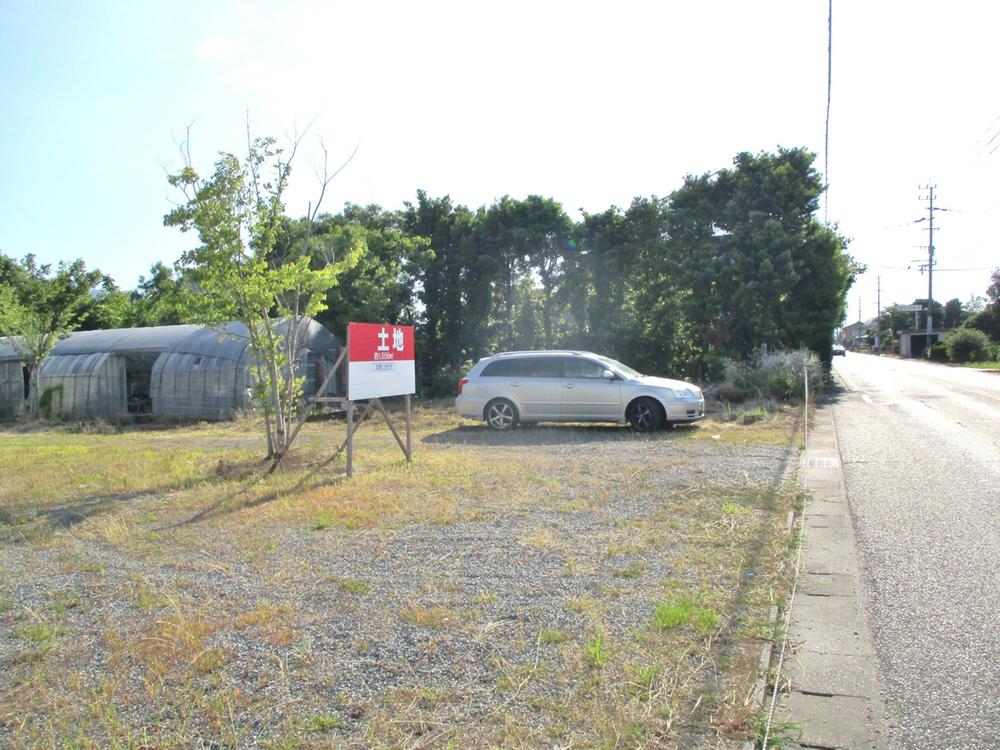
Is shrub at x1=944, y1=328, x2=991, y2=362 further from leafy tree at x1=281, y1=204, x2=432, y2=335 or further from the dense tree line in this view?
leafy tree at x1=281, y1=204, x2=432, y2=335

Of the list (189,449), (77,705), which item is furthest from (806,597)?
(189,449)

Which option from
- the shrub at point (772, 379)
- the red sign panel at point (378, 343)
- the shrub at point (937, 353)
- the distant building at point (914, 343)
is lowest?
the shrub at point (772, 379)

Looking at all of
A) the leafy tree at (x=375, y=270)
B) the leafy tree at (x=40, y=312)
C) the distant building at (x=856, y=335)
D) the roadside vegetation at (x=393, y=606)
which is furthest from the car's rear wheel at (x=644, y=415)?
the distant building at (x=856, y=335)

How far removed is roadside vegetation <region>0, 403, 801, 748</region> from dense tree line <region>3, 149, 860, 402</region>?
14.6m

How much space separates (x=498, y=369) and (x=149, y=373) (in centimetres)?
1528

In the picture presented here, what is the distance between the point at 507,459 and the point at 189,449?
246 inches

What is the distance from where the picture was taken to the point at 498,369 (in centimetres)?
1612

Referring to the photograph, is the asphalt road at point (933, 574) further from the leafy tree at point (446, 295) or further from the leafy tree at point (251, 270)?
the leafy tree at point (446, 295)

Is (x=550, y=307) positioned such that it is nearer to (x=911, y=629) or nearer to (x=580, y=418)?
(x=580, y=418)

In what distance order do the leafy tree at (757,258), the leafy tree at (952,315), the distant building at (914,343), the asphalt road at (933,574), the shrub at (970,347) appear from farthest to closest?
the leafy tree at (952,315), the distant building at (914,343), the shrub at (970,347), the leafy tree at (757,258), the asphalt road at (933,574)

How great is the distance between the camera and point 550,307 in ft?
89.6

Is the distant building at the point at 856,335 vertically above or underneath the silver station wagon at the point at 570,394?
above

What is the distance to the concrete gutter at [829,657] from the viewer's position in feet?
11.8

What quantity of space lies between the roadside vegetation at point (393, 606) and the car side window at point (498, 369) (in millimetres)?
5588
